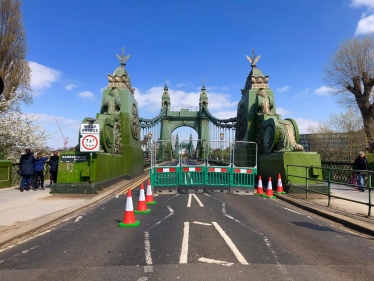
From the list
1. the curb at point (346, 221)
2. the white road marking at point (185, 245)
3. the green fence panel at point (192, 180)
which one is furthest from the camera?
the green fence panel at point (192, 180)

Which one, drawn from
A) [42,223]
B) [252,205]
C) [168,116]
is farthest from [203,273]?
[168,116]

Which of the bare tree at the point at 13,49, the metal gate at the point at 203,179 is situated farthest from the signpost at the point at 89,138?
the bare tree at the point at 13,49

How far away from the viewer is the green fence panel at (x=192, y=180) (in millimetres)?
12599

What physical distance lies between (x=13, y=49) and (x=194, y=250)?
82.0ft

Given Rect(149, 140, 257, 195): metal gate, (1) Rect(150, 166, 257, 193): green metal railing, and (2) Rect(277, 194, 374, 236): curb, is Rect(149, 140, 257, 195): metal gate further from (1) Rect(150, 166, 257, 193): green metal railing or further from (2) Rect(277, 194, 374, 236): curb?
(2) Rect(277, 194, 374, 236): curb

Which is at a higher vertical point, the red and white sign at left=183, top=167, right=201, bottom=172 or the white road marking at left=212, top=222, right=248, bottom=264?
the red and white sign at left=183, top=167, right=201, bottom=172

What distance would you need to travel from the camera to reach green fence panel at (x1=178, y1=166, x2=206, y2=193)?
41.3ft

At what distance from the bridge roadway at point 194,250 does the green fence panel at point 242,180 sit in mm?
4592

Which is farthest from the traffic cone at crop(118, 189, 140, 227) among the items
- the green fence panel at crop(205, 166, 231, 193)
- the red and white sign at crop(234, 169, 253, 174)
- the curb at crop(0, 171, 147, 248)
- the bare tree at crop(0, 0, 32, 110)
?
the bare tree at crop(0, 0, 32, 110)

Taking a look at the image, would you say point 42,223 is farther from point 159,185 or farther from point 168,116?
point 168,116

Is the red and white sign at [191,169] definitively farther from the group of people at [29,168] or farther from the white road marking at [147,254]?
the white road marking at [147,254]

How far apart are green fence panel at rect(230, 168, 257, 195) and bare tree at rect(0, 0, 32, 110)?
18.2 metres

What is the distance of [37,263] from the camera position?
172 inches

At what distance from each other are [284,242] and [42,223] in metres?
5.21
